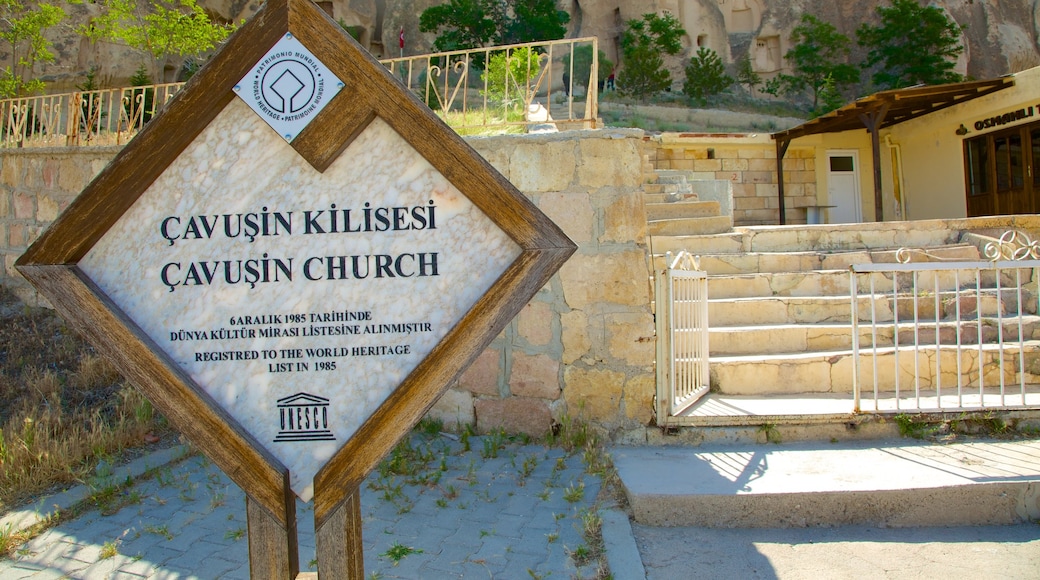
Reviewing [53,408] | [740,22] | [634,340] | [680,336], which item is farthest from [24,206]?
[740,22]

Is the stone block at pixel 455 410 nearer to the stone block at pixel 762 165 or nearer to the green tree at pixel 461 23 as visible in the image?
the stone block at pixel 762 165

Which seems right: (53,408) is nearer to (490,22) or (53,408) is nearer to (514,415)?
(514,415)

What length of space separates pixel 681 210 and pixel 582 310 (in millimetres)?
3976

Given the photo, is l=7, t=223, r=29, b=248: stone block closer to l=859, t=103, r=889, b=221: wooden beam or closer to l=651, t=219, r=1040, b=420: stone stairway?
l=651, t=219, r=1040, b=420: stone stairway

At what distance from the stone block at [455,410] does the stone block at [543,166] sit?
1.55 m

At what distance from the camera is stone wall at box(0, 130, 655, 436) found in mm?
4383


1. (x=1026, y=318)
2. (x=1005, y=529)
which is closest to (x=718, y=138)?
(x=1026, y=318)

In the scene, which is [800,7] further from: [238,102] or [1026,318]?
[238,102]

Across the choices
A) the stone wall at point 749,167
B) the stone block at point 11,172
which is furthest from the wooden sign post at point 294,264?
the stone wall at point 749,167

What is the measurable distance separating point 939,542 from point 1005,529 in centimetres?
43

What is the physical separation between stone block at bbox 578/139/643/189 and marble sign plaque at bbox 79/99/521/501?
10.2 ft

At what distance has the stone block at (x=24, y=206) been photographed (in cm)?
711

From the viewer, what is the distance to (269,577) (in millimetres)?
1528

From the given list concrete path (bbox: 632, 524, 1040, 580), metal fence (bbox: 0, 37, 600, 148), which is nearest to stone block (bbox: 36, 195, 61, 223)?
metal fence (bbox: 0, 37, 600, 148)
